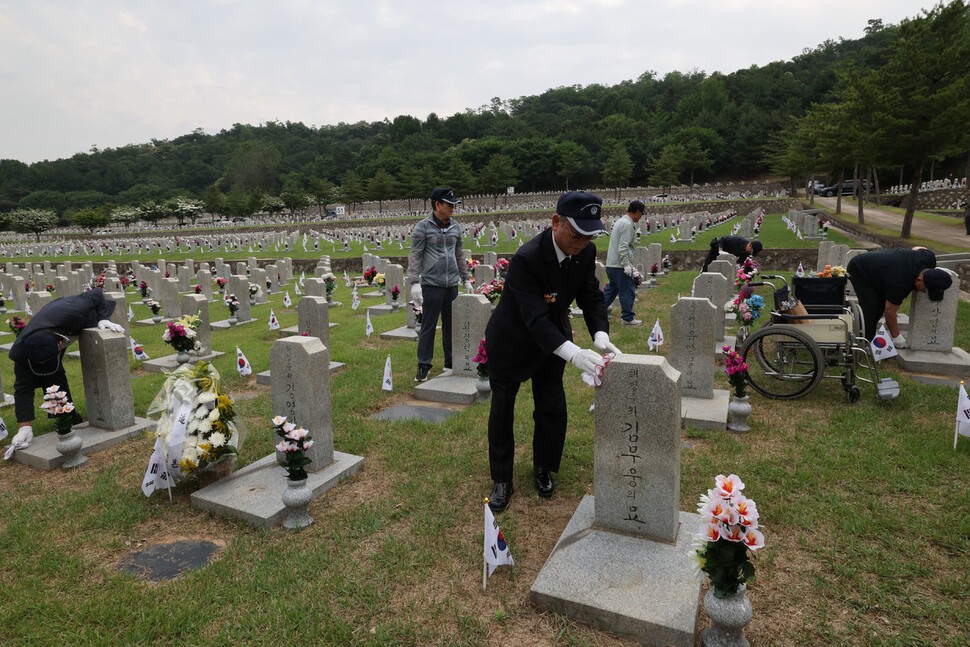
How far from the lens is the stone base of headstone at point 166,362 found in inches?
319

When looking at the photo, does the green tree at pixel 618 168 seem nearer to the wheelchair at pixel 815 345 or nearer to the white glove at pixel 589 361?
the wheelchair at pixel 815 345

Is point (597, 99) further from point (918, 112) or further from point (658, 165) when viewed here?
point (918, 112)

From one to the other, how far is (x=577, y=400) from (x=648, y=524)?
2.75 m

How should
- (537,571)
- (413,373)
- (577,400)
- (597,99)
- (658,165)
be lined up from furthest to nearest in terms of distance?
(597,99) < (658,165) < (413,373) < (577,400) < (537,571)

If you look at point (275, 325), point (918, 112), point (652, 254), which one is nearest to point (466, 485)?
point (275, 325)

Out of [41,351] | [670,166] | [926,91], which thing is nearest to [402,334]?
[41,351]

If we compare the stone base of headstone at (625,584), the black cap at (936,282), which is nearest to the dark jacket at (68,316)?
the stone base of headstone at (625,584)

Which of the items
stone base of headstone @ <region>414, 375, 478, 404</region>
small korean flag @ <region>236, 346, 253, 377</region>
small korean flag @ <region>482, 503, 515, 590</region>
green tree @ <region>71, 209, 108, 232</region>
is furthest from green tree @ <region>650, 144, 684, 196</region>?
green tree @ <region>71, 209, 108, 232</region>

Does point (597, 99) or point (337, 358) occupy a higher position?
point (597, 99)

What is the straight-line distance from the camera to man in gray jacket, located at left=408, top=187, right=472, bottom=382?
645cm

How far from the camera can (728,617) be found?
2289 millimetres

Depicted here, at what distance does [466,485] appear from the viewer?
405 centimetres

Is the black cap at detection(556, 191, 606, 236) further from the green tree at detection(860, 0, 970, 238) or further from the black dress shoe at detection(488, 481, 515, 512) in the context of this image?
the green tree at detection(860, 0, 970, 238)

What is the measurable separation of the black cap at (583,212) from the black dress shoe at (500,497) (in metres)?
1.85
